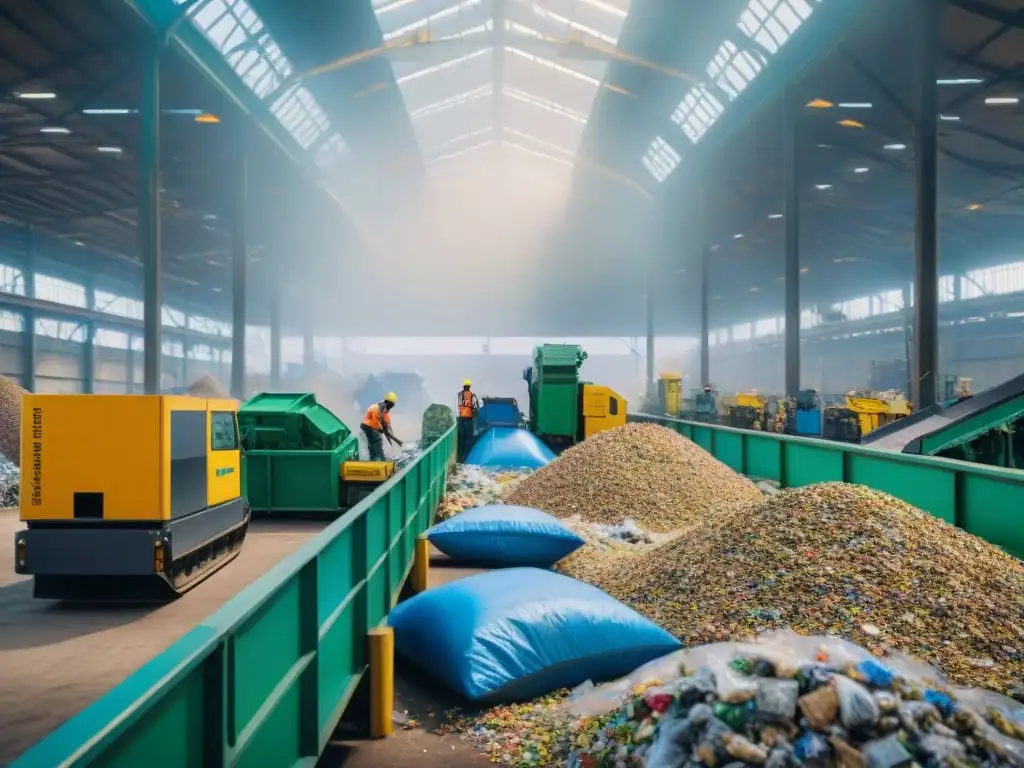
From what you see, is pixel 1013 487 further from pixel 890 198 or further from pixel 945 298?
pixel 945 298

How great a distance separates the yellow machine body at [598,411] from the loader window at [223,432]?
8.67 m

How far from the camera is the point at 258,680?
2268mm

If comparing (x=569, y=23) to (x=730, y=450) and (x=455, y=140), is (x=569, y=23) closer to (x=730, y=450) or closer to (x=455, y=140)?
(x=455, y=140)

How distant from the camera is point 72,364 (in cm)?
2923

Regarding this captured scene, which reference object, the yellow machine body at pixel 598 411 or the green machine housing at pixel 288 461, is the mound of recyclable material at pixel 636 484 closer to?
the green machine housing at pixel 288 461

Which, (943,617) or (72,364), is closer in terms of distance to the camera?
(943,617)

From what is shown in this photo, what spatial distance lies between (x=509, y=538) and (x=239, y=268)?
1862cm

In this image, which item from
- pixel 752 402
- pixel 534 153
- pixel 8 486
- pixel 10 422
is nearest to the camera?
pixel 8 486

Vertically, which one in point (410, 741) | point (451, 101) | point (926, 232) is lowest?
point (410, 741)

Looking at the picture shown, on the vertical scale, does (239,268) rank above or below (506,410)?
above

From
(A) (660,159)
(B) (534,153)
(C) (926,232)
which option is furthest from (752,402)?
(B) (534,153)

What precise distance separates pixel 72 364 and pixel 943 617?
31.9 metres

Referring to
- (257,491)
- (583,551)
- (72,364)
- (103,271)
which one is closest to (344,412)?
(72,364)

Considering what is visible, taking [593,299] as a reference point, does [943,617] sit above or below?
below
